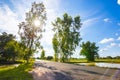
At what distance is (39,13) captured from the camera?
51000 millimetres

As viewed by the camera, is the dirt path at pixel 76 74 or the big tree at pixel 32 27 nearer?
the dirt path at pixel 76 74

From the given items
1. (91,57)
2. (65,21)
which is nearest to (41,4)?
(65,21)

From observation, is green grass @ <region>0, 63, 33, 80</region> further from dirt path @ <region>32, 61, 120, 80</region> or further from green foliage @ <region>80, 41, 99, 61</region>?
green foliage @ <region>80, 41, 99, 61</region>

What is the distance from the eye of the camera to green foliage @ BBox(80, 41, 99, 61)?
365 feet

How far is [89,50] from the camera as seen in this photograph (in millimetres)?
114312

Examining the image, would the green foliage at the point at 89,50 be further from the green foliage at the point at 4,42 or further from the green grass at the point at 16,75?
the green grass at the point at 16,75

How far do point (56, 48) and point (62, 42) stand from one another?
396 inches

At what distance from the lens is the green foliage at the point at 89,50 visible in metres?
111

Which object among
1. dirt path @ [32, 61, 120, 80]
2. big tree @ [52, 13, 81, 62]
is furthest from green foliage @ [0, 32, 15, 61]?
dirt path @ [32, 61, 120, 80]

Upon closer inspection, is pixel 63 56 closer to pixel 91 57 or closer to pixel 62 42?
pixel 62 42

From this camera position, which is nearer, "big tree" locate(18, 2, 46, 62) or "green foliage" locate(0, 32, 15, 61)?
"big tree" locate(18, 2, 46, 62)

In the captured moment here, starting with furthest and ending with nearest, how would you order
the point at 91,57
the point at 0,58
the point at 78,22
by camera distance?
the point at 91,57 → the point at 0,58 → the point at 78,22

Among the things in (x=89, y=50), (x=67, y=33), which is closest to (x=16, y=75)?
(x=67, y=33)

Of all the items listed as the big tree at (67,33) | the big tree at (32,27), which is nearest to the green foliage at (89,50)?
the big tree at (67,33)
